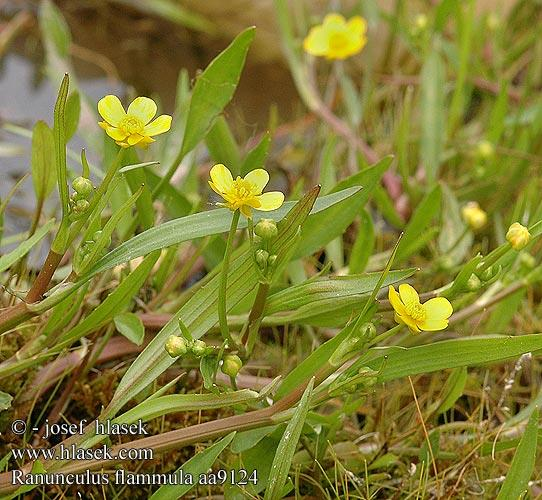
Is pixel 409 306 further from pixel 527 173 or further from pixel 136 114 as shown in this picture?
pixel 527 173

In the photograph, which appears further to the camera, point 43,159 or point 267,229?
point 43,159

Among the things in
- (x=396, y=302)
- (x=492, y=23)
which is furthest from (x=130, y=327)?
(x=492, y=23)

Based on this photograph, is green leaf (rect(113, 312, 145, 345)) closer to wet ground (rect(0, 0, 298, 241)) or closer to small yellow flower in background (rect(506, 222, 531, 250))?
small yellow flower in background (rect(506, 222, 531, 250))

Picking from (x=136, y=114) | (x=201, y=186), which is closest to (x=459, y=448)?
(x=136, y=114)

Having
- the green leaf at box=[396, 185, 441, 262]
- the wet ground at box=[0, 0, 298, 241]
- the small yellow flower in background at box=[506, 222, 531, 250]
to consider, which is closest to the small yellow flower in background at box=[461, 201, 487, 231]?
the green leaf at box=[396, 185, 441, 262]

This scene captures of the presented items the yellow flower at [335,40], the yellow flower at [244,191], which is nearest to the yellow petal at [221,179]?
the yellow flower at [244,191]

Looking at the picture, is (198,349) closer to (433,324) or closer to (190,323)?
(190,323)

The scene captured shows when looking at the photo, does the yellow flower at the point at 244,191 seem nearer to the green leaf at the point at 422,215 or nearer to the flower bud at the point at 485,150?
the green leaf at the point at 422,215
